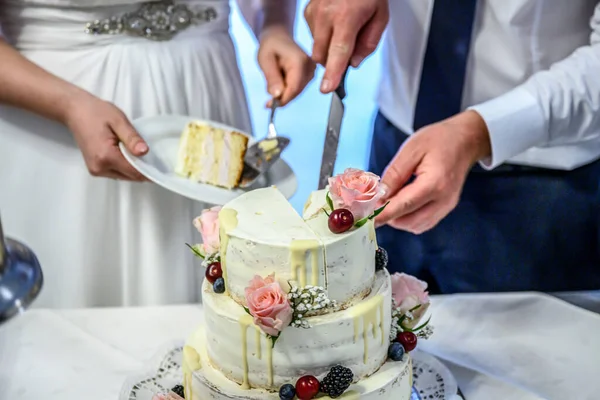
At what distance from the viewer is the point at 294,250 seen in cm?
111

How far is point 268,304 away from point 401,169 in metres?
0.59

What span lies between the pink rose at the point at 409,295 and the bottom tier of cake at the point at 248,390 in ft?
0.33

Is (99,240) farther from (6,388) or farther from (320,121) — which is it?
(320,121)

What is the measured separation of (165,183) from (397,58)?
0.76 meters

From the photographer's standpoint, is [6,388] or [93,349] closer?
[6,388]

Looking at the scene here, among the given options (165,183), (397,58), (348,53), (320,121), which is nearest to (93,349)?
(165,183)

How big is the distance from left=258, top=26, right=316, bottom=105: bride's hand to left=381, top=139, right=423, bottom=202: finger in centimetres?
43

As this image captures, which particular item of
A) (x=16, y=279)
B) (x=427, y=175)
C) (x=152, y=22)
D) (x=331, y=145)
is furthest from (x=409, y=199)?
(x=16, y=279)

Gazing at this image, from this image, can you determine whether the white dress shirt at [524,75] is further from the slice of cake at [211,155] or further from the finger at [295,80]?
the slice of cake at [211,155]

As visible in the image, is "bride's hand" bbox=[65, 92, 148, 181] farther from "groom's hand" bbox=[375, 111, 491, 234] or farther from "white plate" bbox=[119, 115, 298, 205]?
"groom's hand" bbox=[375, 111, 491, 234]

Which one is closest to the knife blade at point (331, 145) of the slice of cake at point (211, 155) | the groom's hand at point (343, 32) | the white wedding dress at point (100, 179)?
the groom's hand at point (343, 32)

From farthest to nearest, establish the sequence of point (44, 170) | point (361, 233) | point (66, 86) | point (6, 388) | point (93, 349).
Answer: point (44, 170)
point (66, 86)
point (93, 349)
point (6, 388)
point (361, 233)

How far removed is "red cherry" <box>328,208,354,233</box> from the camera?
1133mm

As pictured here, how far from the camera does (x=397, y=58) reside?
6.68 ft
